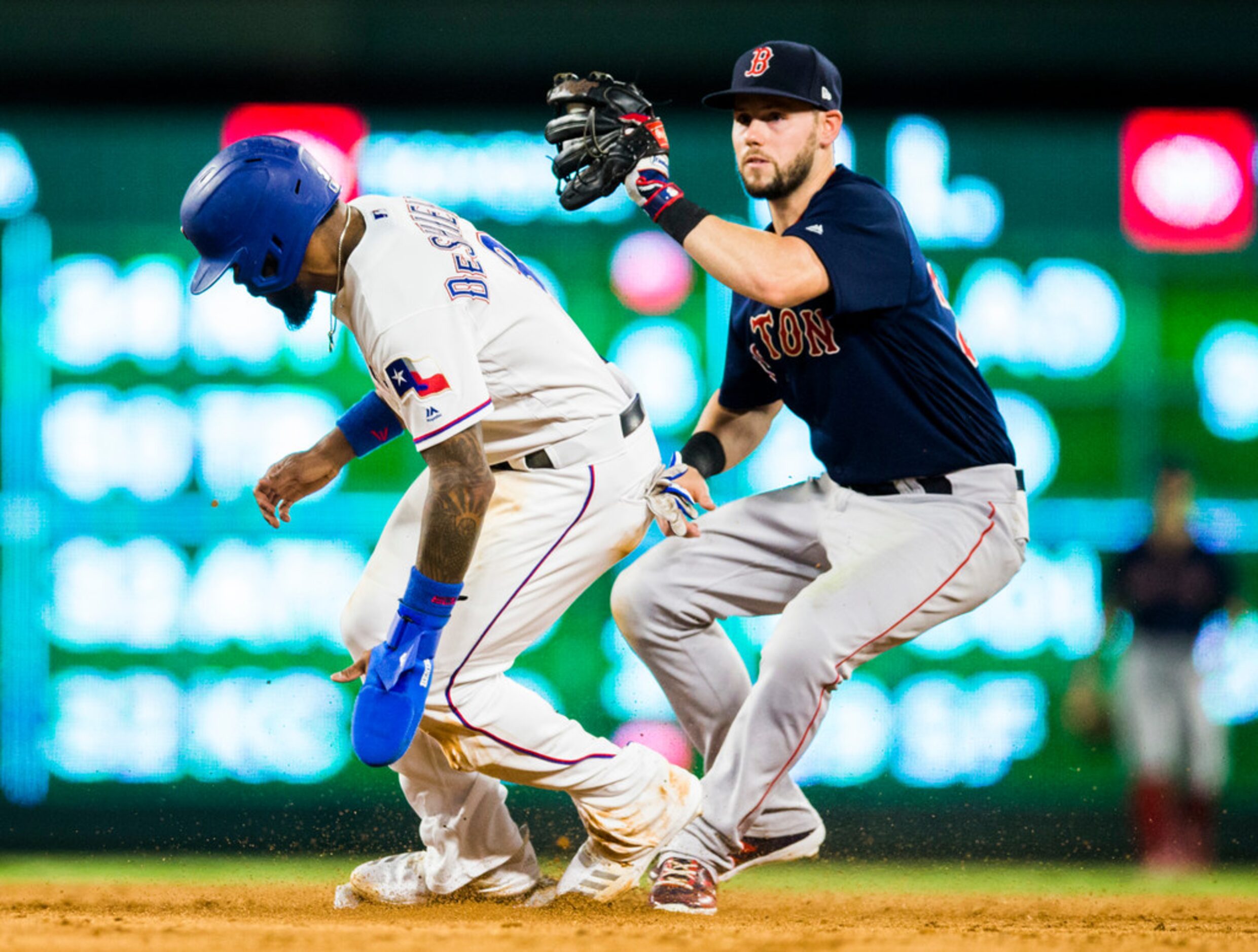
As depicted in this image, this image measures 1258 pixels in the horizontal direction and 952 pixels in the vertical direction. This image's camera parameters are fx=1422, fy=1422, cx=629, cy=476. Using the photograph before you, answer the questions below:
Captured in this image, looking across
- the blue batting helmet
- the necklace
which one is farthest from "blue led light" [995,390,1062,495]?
the blue batting helmet

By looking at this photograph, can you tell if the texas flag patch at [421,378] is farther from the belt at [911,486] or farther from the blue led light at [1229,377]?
the blue led light at [1229,377]

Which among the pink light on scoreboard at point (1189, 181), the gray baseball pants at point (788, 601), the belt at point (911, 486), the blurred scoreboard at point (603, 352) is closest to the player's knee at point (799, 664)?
the gray baseball pants at point (788, 601)

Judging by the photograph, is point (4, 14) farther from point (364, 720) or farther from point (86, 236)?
point (364, 720)

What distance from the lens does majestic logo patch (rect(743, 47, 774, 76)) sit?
3732mm

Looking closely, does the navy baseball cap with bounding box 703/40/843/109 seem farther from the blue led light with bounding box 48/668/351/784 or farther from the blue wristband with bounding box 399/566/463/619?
the blue led light with bounding box 48/668/351/784

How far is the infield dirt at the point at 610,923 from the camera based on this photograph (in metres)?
2.87

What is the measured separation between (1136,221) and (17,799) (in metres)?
5.33

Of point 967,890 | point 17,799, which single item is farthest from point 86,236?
point 967,890

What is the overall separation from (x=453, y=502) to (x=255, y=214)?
788 millimetres

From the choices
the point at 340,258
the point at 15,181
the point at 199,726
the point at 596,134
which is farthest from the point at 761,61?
the point at 15,181

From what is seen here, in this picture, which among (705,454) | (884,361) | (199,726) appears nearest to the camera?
(884,361)

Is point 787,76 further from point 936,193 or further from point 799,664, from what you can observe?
point 936,193

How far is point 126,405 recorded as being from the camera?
594 cm

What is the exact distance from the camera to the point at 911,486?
3.72 meters
